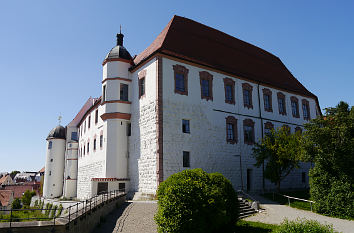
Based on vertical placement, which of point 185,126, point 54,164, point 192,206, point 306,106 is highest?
point 306,106

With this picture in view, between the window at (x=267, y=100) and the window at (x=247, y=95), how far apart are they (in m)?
2.17

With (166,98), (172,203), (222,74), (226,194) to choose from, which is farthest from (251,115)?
(172,203)

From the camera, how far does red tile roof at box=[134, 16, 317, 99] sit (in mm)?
24812

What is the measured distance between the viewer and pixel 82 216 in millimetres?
11477

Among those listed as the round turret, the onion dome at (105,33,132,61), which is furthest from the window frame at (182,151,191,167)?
the round turret

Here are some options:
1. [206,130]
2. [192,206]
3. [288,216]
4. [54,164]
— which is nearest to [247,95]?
[206,130]

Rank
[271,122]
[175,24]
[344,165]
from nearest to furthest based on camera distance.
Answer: [344,165]
[175,24]
[271,122]

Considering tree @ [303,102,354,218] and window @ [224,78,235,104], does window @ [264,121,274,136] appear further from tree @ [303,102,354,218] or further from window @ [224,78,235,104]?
tree @ [303,102,354,218]

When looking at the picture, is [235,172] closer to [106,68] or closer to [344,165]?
[344,165]

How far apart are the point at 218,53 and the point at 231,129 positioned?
765 cm

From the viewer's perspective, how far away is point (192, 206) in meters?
11.1

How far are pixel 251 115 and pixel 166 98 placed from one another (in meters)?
9.76

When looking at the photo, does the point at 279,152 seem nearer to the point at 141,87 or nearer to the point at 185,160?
Result: the point at 185,160

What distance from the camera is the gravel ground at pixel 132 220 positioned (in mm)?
13347
